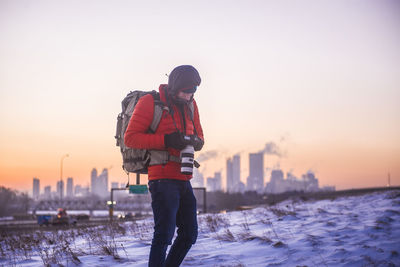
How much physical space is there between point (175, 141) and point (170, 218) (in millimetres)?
640

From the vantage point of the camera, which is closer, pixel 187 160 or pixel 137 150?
pixel 187 160

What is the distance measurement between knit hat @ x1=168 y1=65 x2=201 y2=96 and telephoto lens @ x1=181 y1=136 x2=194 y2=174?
581 mm

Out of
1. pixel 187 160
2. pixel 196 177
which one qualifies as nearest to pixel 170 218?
pixel 187 160

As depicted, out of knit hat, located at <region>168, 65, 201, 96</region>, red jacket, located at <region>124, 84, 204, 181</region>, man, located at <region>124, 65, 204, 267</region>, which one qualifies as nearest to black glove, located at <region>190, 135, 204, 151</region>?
man, located at <region>124, 65, 204, 267</region>

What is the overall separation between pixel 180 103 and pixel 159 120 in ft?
0.96

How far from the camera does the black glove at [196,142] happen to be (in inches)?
126

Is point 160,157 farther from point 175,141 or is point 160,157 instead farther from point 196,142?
point 196,142

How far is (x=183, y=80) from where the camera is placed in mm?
3342

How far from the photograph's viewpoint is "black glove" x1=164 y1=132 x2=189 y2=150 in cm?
308

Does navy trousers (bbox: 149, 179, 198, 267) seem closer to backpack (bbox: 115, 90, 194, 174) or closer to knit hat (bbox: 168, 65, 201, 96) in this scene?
backpack (bbox: 115, 90, 194, 174)

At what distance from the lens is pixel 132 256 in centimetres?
502

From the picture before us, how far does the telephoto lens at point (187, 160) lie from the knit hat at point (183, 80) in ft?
1.91

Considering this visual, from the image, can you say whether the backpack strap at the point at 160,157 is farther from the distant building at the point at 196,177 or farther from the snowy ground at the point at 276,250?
the snowy ground at the point at 276,250

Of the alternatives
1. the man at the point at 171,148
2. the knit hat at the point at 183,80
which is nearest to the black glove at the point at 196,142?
the man at the point at 171,148
